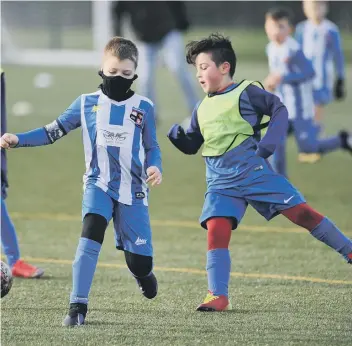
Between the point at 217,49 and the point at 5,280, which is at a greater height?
the point at 217,49

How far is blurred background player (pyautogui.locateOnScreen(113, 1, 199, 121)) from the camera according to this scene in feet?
51.7

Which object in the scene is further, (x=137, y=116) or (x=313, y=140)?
(x=313, y=140)

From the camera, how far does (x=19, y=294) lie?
6805 mm

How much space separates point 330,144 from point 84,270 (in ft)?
20.3

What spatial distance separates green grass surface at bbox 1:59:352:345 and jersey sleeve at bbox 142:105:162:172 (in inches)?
34.3

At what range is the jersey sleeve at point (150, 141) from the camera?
246 inches

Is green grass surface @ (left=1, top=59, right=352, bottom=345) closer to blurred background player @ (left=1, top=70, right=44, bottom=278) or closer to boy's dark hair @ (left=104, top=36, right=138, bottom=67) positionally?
blurred background player @ (left=1, top=70, right=44, bottom=278)

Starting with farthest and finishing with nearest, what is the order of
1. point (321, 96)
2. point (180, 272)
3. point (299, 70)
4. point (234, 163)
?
point (321, 96)
point (299, 70)
point (180, 272)
point (234, 163)

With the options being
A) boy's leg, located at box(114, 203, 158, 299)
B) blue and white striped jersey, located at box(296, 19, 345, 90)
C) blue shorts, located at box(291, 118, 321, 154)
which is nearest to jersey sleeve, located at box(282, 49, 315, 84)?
blue shorts, located at box(291, 118, 321, 154)

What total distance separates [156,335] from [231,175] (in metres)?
1.26

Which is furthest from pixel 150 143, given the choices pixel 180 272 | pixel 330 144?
pixel 330 144

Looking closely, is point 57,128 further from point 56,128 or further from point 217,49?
point 217,49

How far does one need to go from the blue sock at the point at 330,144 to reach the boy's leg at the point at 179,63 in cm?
388

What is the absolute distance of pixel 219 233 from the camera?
6.49m
